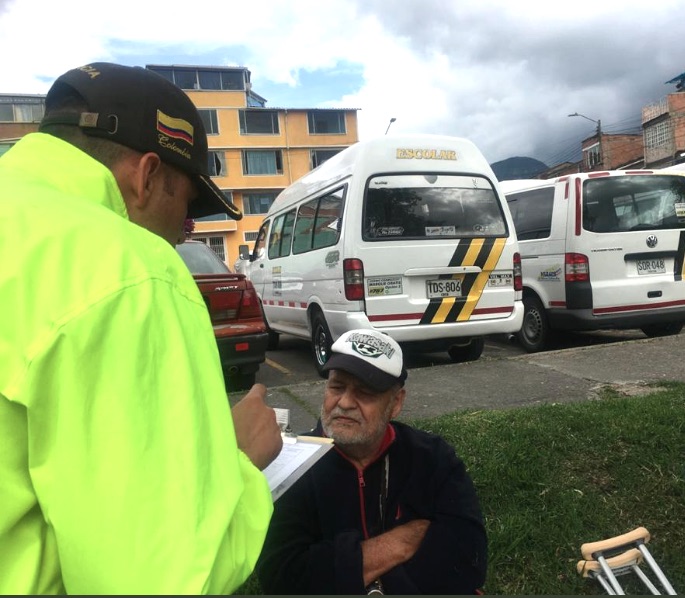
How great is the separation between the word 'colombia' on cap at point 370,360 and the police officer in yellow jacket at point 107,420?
121 cm

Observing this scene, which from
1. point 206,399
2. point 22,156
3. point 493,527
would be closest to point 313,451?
point 206,399

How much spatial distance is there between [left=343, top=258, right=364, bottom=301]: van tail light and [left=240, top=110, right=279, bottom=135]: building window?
4120 centimetres

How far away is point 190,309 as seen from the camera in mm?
827

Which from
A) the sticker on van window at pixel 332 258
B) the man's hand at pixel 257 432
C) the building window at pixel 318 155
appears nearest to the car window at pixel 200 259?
the sticker on van window at pixel 332 258

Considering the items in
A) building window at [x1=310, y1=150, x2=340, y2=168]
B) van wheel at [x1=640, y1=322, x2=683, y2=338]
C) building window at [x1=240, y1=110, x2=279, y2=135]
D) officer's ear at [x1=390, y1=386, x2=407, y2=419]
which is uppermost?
building window at [x1=240, y1=110, x2=279, y2=135]

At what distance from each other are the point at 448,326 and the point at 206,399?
5.29 meters

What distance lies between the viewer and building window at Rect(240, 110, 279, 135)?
4459cm

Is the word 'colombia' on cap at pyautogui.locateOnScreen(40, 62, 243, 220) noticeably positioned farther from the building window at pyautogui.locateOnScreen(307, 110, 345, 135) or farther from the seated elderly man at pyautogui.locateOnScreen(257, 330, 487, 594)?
the building window at pyautogui.locateOnScreen(307, 110, 345, 135)

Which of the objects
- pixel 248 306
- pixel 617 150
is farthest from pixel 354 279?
pixel 617 150

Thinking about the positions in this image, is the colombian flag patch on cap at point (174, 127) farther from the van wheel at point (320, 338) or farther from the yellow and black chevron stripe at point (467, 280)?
the van wheel at point (320, 338)

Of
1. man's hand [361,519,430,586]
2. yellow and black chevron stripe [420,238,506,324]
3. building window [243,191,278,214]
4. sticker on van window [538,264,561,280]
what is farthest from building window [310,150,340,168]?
man's hand [361,519,430,586]

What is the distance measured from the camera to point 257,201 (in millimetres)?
44750

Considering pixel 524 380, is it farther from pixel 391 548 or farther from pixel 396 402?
pixel 391 548

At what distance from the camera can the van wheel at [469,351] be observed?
6527 mm
